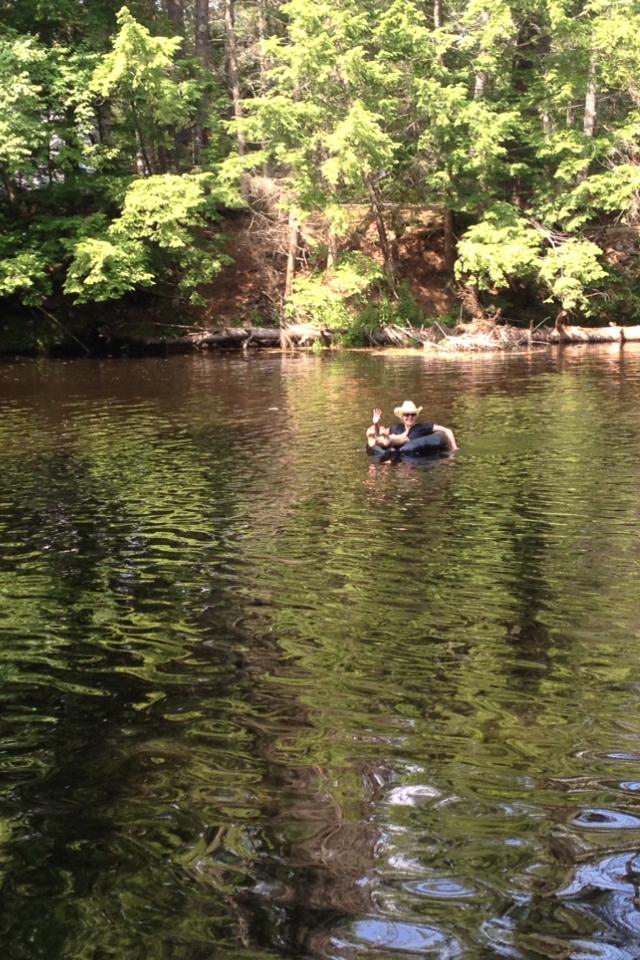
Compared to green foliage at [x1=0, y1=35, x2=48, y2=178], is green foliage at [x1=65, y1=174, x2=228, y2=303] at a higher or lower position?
lower

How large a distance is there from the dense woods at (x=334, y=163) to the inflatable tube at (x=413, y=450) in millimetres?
18955

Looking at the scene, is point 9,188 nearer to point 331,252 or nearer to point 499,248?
point 331,252

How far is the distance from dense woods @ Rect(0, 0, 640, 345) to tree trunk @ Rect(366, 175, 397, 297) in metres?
0.16

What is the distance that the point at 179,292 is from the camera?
3562 centimetres

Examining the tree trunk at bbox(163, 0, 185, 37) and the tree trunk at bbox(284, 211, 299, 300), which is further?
the tree trunk at bbox(163, 0, 185, 37)

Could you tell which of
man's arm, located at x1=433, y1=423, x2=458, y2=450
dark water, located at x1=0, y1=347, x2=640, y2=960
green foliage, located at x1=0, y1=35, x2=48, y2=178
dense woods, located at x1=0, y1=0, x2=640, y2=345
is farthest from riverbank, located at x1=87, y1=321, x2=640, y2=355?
dark water, located at x1=0, y1=347, x2=640, y2=960

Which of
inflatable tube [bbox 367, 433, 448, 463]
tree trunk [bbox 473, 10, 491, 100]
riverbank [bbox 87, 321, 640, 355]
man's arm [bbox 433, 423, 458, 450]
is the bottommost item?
inflatable tube [bbox 367, 433, 448, 463]

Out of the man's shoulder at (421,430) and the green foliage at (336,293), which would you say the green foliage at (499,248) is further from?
the man's shoulder at (421,430)

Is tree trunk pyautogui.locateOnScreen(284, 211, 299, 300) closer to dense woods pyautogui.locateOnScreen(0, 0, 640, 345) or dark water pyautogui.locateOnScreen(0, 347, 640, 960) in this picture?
dense woods pyautogui.locateOnScreen(0, 0, 640, 345)

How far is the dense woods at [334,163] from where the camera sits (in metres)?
30.6

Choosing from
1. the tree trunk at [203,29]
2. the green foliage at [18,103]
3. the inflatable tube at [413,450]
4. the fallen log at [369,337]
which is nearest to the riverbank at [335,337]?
the fallen log at [369,337]

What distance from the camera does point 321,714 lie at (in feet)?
17.1

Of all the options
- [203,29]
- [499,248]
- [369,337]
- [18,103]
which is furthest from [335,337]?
[203,29]

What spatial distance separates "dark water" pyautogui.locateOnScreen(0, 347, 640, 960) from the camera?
136 inches
